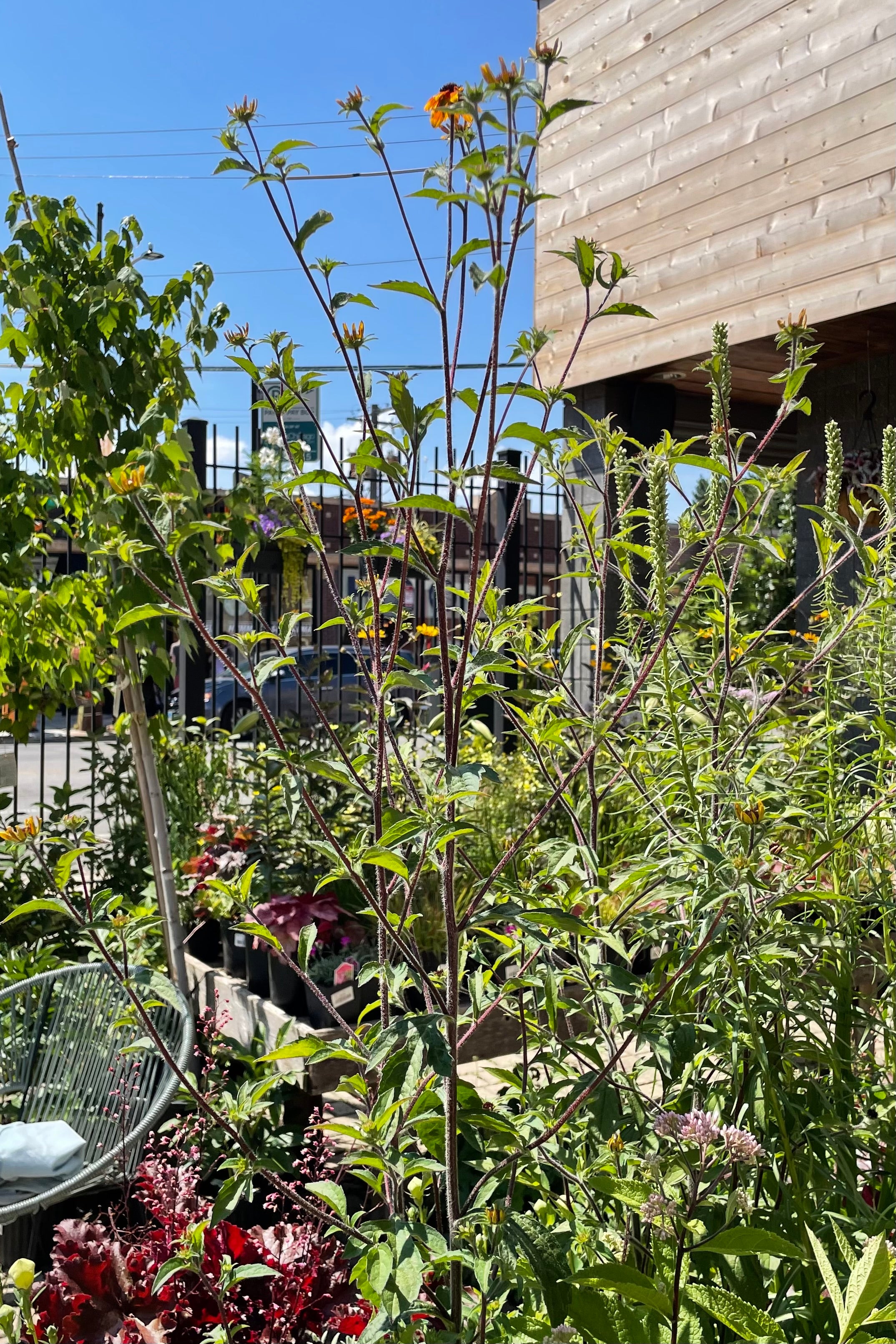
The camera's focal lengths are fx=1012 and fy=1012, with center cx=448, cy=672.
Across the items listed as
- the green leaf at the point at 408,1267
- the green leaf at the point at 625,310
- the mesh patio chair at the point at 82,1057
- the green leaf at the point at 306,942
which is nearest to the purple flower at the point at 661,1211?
the green leaf at the point at 408,1267

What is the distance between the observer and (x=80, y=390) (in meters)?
2.71

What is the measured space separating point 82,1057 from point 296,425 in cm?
545

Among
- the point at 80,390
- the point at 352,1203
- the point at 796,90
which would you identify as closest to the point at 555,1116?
the point at 352,1203

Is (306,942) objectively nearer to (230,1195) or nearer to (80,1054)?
(230,1195)

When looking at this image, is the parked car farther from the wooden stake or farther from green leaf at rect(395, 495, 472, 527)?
green leaf at rect(395, 495, 472, 527)

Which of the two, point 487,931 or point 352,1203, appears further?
point 352,1203

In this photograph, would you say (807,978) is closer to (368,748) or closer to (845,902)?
(845,902)

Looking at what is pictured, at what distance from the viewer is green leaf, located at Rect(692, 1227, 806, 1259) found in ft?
3.13

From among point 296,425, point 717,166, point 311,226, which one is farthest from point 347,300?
point 296,425

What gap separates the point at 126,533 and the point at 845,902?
1946 mm

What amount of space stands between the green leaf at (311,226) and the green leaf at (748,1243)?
43.4 inches

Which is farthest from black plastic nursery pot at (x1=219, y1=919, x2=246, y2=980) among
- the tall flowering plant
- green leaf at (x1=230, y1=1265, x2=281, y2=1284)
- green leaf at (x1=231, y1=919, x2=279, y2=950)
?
green leaf at (x1=231, y1=919, x2=279, y2=950)

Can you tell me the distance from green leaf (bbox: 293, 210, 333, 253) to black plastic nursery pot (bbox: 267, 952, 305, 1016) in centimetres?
256

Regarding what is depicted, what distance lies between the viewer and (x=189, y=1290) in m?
1.59
